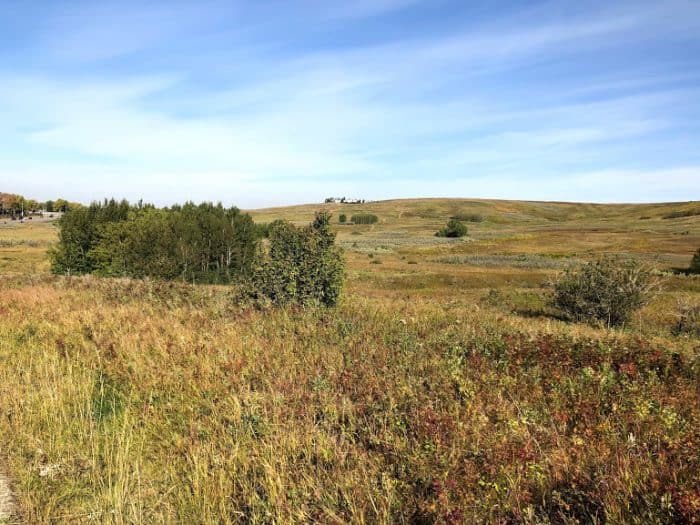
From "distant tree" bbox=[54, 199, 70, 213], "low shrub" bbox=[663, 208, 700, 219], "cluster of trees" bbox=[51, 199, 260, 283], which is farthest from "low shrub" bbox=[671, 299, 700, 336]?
"distant tree" bbox=[54, 199, 70, 213]

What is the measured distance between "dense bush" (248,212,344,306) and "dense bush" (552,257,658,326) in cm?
1033

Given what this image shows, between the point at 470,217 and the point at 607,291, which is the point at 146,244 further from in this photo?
the point at 470,217

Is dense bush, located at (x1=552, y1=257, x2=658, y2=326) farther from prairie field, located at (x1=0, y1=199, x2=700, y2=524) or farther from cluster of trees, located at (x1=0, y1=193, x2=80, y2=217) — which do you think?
cluster of trees, located at (x1=0, y1=193, x2=80, y2=217)

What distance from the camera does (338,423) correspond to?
411cm

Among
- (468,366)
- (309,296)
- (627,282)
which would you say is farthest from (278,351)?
(627,282)

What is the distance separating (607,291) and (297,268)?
1213 cm

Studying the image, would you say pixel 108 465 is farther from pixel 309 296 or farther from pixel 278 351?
pixel 309 296

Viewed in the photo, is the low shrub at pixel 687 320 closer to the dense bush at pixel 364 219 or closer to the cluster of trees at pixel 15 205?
the dense bush at pixel 364 219

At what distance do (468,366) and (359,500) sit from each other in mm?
2728

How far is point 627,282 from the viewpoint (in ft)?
54.7

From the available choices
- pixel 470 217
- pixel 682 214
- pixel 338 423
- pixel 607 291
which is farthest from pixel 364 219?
pixel 338 423

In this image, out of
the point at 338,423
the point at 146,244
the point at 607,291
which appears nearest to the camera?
the point at 338,423

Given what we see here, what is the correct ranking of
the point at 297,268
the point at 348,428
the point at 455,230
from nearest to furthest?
the point at 348,428 < the point at 297,268 < the point at 455,230

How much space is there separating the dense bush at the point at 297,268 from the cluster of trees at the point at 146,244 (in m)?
18.1
